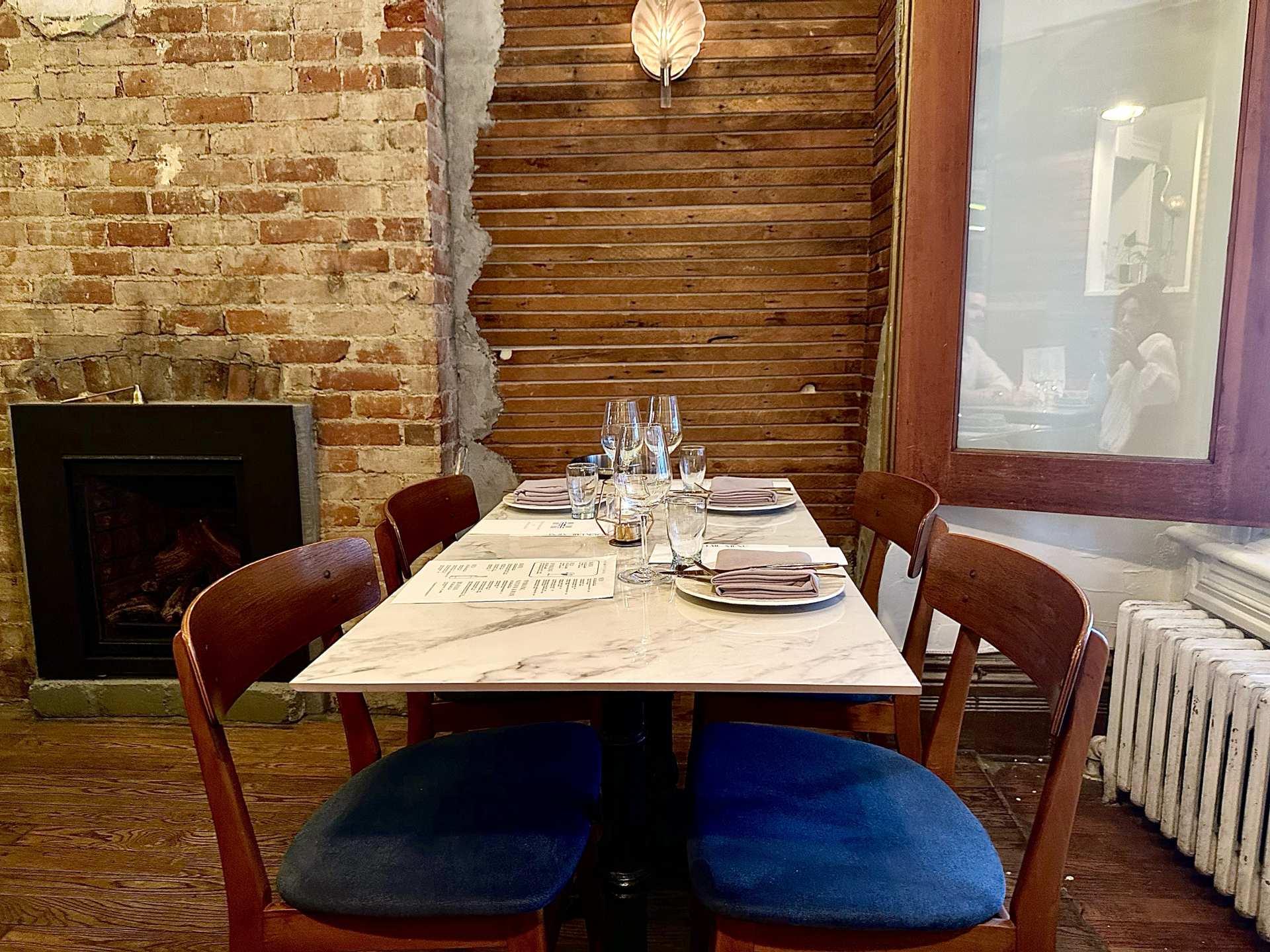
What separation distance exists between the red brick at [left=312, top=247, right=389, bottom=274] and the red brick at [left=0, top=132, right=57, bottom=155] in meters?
0.84

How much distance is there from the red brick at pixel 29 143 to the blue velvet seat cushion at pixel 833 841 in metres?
2.58

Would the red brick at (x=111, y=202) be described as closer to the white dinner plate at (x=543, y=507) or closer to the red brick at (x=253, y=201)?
the red brick at (x=253, y=201)

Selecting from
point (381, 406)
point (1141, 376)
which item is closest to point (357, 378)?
point (381, 406)

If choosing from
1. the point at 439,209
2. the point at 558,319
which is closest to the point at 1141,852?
the point at 558,319

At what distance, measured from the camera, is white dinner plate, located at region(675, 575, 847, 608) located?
121 centimetres

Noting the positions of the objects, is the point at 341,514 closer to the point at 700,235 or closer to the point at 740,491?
the point at 740,491

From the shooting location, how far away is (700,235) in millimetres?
2766

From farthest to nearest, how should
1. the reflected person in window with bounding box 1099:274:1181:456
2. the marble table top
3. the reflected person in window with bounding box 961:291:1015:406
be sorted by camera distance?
the reflected person in window with bounding box 961:291:1015:406
the reflected person in window with bounding box 1099:274:1181:456
the marble table top

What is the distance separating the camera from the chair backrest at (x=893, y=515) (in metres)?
1.74

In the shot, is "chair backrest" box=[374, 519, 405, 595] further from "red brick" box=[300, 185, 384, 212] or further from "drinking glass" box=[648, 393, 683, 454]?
"red brick" box=[300, 185, 384, 212]

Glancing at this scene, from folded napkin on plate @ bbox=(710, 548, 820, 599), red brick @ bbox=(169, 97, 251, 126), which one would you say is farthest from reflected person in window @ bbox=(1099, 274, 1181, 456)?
red brick @ bbox=(169, 97, 251, 126)

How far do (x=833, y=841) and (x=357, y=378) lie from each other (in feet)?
6.54

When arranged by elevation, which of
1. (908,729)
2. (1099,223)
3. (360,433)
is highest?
(1099,223)

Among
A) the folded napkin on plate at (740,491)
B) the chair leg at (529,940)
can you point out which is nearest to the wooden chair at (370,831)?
the chair leg at (529,940)
